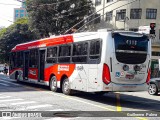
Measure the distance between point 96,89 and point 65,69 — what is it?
3.25 m

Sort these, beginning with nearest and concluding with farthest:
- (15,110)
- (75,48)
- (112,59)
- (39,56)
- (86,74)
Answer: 1. (15,110)
2. (112,59)
3. (86,74)
4. (75,48)
5. (39,56)

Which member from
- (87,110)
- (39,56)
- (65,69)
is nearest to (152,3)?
(39,56)

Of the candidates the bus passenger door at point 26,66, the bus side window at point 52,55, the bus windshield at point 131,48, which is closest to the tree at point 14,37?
the bus passenger door at point 26,66

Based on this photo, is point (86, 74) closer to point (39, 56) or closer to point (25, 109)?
point (25, 109)

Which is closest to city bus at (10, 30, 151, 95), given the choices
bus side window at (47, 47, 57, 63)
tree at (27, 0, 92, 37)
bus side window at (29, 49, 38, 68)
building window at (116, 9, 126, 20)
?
bus side window at (47, 47, 57, 63)

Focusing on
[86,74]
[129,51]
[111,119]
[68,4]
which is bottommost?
[111,119]

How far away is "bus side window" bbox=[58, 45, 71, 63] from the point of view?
628 inches

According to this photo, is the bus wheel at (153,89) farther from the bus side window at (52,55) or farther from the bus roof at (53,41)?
the bus roof at (53,41)

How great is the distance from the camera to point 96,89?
13250 millimetres

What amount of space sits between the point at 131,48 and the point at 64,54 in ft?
13.8

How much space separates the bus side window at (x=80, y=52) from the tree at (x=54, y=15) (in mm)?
29125

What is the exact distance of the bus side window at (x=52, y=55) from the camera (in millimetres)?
17594

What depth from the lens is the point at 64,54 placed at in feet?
53.9

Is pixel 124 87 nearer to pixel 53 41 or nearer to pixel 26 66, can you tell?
pixel 53 41
